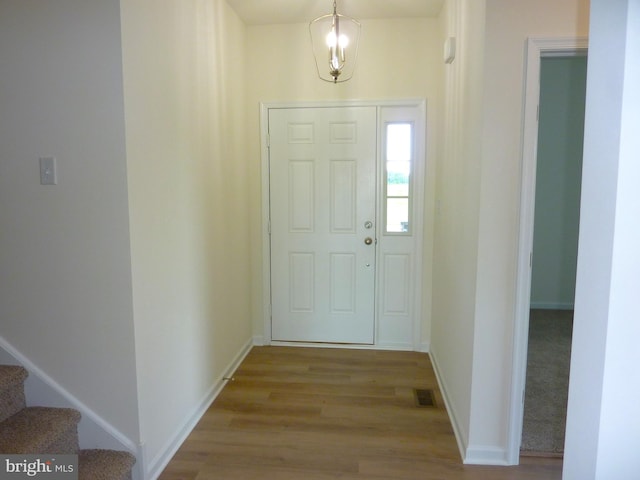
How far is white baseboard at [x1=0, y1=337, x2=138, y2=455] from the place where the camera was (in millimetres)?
1978

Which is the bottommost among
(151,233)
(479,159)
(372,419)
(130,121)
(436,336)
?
(372,419)

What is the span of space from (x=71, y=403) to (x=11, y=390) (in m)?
0.25

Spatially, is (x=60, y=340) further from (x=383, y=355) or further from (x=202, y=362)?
(x=383, y=355)

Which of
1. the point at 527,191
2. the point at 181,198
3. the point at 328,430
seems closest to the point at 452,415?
the point at 328,430

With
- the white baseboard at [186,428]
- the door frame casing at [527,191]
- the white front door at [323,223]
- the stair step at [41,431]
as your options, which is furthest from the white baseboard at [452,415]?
the stair step at [41,431]

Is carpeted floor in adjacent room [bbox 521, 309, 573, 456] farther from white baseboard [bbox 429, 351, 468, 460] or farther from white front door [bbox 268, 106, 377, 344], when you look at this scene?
white front door [bbox 268, 106, 377, 344]

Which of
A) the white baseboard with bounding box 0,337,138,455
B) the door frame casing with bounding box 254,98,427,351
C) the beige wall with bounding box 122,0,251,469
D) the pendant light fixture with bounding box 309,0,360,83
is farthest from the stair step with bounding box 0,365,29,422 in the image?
the pendant light fixture with bounding box 309,0,360,83

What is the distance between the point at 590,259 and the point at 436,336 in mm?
2587

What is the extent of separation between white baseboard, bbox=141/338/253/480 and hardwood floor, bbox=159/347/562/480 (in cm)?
3

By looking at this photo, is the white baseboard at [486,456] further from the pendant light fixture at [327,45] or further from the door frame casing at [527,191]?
the pendant light fixture at [327,45]

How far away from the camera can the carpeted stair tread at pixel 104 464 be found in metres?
1.82

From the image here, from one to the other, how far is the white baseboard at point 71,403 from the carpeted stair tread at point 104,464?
1.2 inches

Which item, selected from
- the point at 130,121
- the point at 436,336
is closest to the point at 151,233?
the point at 130,121

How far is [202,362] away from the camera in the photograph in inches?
108
